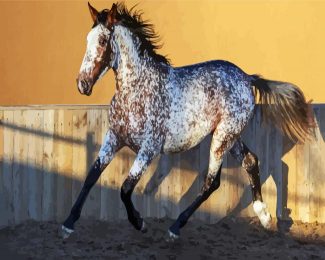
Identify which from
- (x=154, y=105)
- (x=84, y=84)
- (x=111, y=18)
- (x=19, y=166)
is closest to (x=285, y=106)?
(x=154, y=105)

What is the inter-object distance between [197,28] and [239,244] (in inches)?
369

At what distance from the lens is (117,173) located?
23.3ft

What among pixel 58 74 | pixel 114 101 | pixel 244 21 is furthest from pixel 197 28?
pixel 114 101

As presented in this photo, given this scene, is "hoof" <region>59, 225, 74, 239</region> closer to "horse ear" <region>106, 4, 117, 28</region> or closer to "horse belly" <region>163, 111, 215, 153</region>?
"horse belly" <region>163, 111, 215, 153</region>

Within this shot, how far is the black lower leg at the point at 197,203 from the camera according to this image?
251 inches

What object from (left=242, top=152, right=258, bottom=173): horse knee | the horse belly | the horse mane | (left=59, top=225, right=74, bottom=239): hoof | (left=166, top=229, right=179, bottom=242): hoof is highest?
the horse mane

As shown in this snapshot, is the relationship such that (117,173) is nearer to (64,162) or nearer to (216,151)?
(64,162)

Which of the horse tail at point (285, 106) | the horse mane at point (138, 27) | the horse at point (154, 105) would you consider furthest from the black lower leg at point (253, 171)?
the horse mane at point (138, 27)

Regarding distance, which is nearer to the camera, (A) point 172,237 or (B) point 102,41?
(B) point 102,41

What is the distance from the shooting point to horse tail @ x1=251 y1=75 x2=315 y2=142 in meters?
7.20

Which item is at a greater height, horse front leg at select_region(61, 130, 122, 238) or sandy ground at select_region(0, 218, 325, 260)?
horse front leg at select_region(61, 130, 122, 238)

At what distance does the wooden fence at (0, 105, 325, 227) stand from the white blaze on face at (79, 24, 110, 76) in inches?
47.1

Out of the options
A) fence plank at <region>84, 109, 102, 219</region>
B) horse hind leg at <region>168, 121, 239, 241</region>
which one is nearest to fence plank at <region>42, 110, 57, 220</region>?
fence plank at <region>84, 109, 102, 219</region>

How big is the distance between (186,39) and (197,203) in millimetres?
9090
